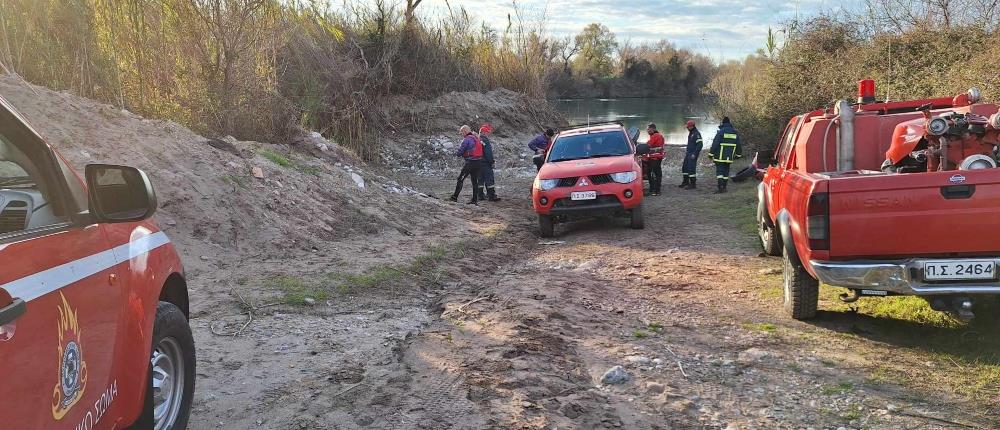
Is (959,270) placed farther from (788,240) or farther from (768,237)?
(768,237)

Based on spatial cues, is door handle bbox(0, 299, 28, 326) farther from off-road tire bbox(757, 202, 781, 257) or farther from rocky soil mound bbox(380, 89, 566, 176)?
rocky soil mound bbox(380, 89, 566, 176)

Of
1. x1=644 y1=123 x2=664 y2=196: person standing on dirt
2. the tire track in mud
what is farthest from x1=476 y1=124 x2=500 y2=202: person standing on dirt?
the tire track in mud

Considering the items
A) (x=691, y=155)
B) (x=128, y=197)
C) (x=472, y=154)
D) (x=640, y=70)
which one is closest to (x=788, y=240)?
(x=128, y=197)

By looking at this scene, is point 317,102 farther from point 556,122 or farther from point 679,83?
point 679,83

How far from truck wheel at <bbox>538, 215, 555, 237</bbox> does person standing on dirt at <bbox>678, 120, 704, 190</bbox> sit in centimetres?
594

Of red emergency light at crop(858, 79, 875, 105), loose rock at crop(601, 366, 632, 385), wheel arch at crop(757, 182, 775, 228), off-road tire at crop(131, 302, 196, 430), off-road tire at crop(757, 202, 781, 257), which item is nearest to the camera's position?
off-road tire at crop(131, 302, 196, 430)

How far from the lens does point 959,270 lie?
13.7 ft

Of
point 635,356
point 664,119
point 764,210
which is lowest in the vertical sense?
point 635,356

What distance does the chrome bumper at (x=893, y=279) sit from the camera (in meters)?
4.16

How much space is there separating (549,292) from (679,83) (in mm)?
73126

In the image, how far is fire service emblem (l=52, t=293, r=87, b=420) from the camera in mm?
1977

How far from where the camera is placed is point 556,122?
89.9 feet

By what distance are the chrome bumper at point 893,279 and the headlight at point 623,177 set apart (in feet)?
17.3

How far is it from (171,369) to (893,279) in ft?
14.2
